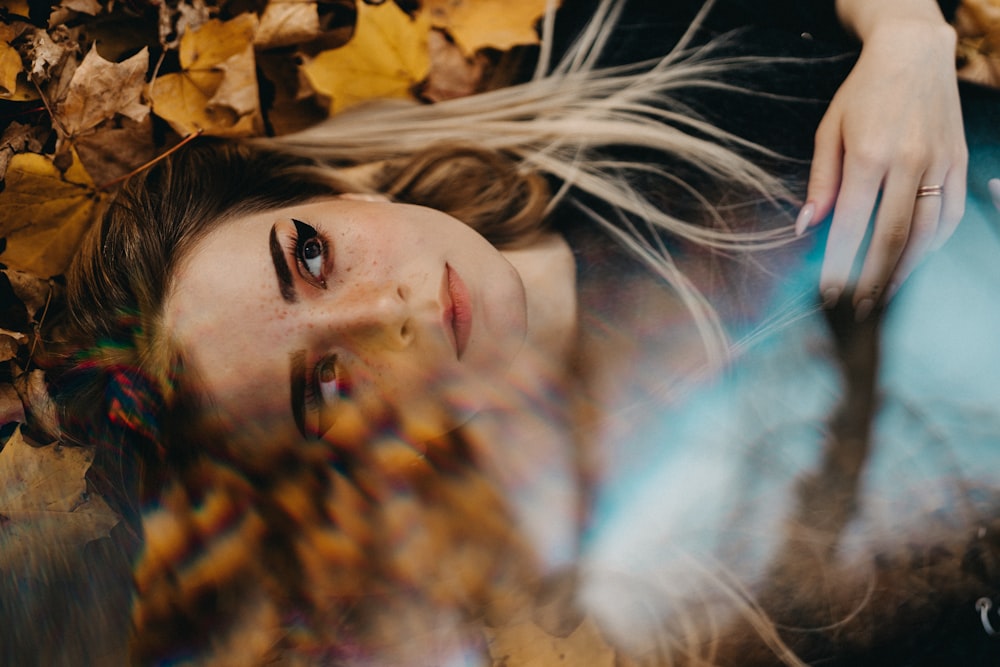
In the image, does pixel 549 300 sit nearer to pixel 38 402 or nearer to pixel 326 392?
pixel 326 392

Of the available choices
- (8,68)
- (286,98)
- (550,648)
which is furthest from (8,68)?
(550,648)

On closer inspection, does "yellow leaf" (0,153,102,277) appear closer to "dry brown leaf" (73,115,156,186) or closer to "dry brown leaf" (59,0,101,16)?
"dry brown leaf" (73,115,156,186)

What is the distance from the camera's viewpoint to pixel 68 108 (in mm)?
659

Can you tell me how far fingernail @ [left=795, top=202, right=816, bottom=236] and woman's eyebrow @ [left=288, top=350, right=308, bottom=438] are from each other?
0.37m

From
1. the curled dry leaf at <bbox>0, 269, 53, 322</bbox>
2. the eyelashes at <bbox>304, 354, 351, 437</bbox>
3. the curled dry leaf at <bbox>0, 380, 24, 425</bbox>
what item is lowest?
the curled dry leaf at <bbox>0, 380, 24, 425</bbox>

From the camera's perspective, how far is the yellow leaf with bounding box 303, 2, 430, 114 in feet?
2.35

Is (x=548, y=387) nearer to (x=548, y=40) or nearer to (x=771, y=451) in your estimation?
(x=771, y=451)

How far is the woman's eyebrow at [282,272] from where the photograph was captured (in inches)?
21.0

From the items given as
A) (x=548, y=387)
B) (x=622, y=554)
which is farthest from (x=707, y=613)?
(x=548, y=387)

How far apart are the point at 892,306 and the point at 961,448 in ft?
0.35

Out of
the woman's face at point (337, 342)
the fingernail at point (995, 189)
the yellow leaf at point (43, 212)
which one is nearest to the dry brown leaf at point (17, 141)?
the yellow leaf at point (43, 212)

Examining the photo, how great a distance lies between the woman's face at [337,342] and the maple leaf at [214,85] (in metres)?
0.20

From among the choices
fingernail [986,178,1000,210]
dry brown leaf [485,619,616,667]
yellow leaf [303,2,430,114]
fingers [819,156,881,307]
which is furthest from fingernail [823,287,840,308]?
yellow leaf [303,2,430,114]

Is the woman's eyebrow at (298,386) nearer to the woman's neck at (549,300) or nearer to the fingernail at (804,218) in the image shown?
the woman's neck at (549,300)
